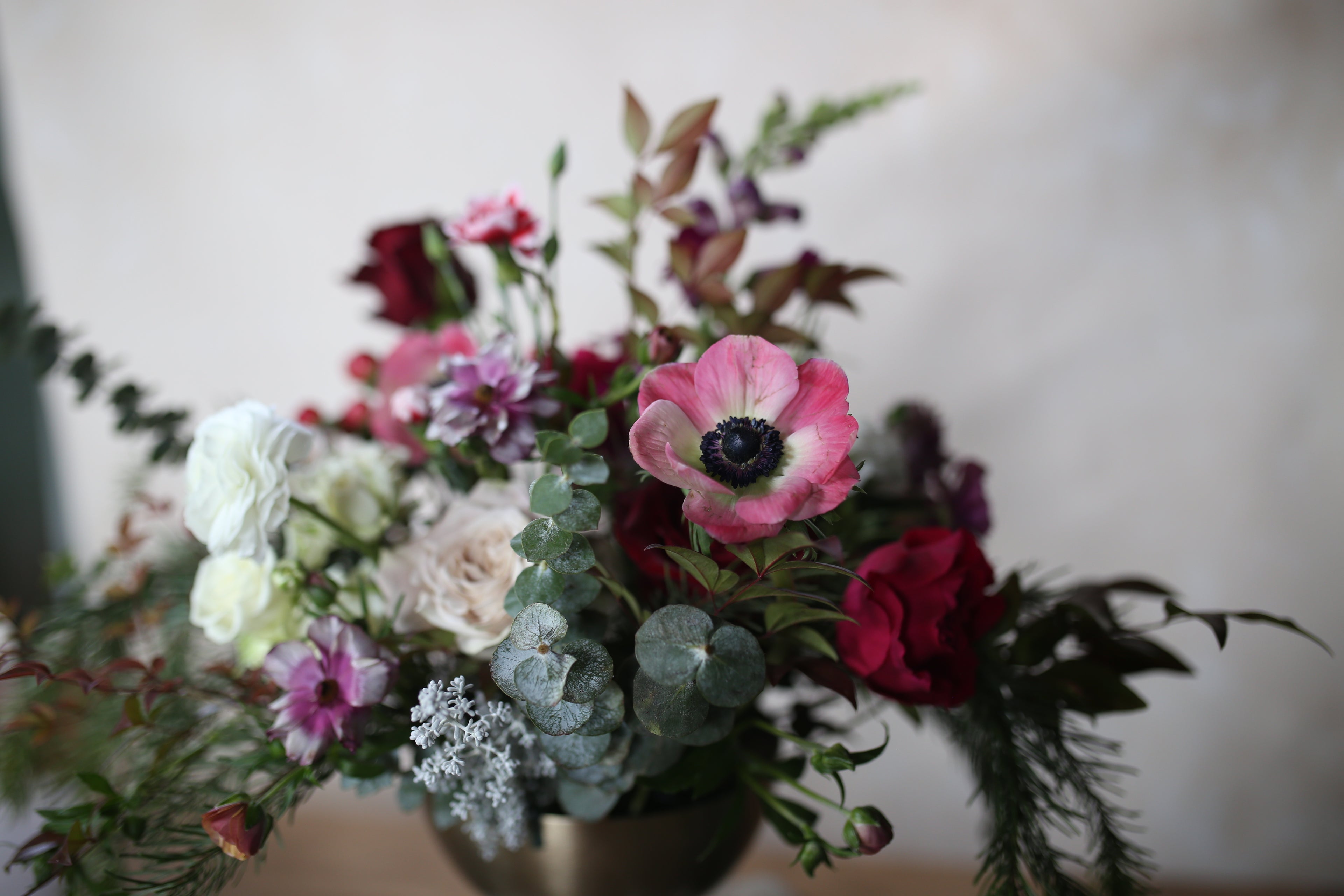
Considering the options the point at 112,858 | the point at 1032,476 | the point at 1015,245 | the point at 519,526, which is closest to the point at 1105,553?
the point at 1032,476

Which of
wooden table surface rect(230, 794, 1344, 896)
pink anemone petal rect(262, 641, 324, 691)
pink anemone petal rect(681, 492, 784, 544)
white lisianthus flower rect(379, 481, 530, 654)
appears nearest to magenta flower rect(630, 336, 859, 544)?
pink anemone petal rect(681, 492, 784, 544)

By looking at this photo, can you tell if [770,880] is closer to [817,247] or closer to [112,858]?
[112,858]

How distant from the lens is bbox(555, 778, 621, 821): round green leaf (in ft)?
1.33

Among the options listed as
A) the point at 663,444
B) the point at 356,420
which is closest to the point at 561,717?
the point at 663,444

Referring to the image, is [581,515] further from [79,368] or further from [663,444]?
[79,368]

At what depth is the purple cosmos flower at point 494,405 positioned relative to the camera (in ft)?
1.29

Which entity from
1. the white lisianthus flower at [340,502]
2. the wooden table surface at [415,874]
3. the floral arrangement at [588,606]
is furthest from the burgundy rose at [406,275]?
the wooden table surface at [415,874]

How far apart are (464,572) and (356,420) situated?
25 centimetres

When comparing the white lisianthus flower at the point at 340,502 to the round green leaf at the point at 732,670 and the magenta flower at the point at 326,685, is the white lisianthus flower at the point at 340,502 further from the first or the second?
the round green leaf at the point at 732,670

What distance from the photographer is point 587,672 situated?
1.05 feet

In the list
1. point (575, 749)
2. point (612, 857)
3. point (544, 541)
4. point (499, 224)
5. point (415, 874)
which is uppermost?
point (499, 224)

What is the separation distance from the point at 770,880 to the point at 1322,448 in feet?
2.28

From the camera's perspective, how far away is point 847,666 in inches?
15.7

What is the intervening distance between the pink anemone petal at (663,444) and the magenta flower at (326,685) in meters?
0.17
